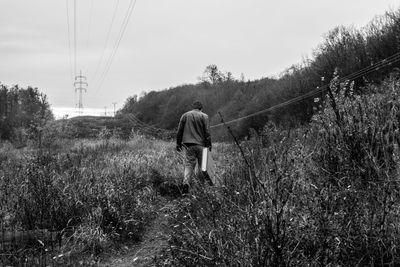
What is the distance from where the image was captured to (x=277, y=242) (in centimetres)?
259

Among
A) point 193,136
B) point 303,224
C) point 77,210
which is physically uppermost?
point 193,136

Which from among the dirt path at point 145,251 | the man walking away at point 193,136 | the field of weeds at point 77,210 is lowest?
the dirt path at point 145,251

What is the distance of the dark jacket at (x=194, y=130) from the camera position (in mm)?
7695

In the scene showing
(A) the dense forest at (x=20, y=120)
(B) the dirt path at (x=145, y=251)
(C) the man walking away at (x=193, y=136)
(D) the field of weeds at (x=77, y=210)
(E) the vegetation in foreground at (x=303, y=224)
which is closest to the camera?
(E) the vegetation in foreground at (x=303, y=224)

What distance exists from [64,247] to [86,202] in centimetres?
115

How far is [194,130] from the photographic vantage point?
7730mm

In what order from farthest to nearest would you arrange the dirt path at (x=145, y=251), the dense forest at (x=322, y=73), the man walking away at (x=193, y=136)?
the dense forest at (x=322, y=73) → the man walking away at (x=193, y=136) → the dirt path at (x=145, y=251)

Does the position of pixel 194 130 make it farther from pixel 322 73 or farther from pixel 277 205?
pixel 322 73

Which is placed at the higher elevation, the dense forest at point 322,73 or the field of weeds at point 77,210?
the dense forest at point 322,73

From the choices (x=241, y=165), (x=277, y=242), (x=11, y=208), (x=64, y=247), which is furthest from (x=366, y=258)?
(x=11, y=208)

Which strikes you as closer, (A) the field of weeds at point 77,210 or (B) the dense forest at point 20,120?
(A) the field of weeds at point 77,210

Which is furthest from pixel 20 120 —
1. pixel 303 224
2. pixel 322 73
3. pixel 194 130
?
pixel 303 224

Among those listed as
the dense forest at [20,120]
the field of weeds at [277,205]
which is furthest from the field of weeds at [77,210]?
the dense forest at [20,120]

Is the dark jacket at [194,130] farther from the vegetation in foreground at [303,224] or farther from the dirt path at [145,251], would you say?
the vegetation in foreground at [303,224]
